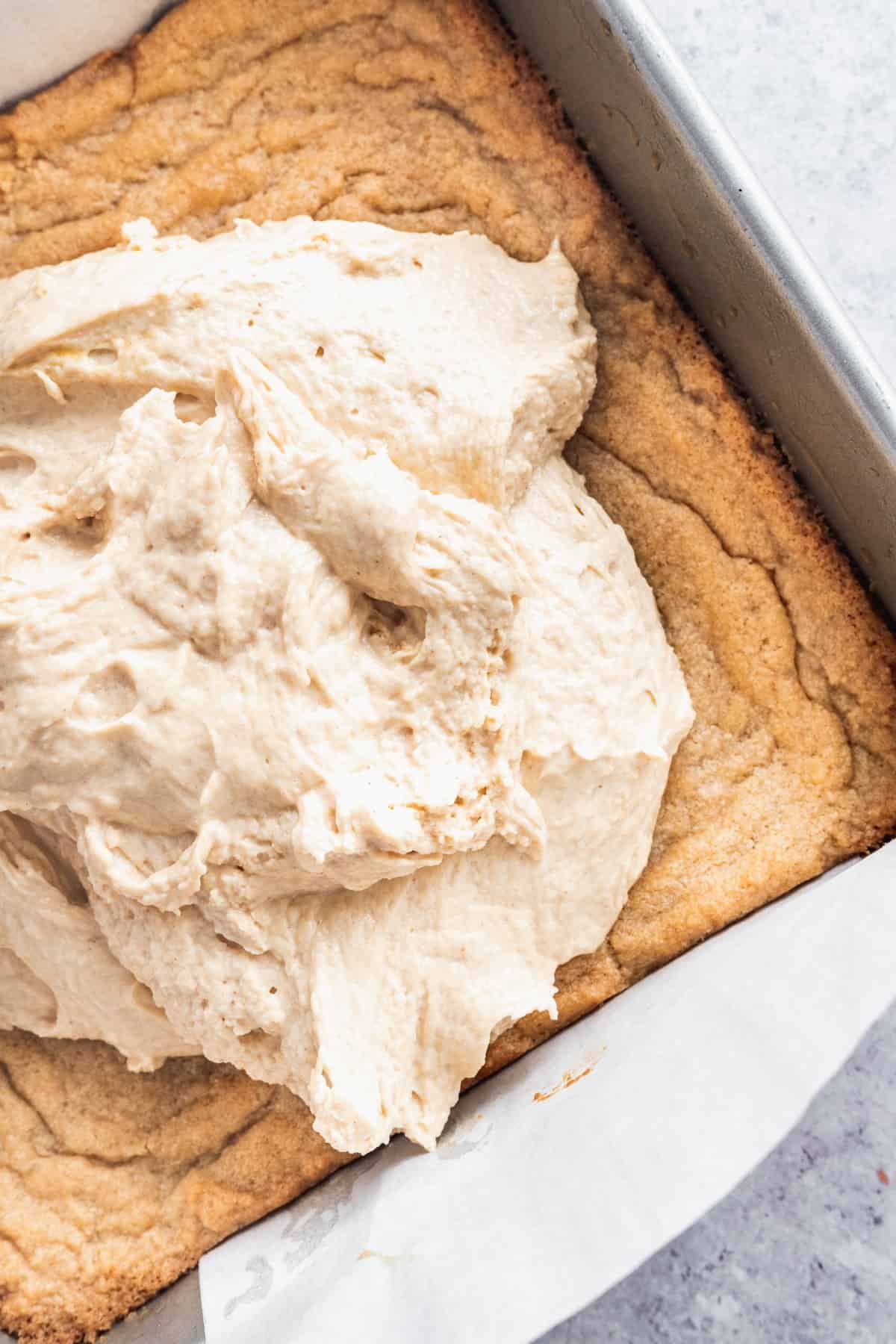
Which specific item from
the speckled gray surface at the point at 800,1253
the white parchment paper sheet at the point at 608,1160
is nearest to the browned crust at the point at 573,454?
the white parchment paper sheet at the point at 608,1160

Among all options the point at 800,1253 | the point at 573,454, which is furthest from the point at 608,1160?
the point at 573,454

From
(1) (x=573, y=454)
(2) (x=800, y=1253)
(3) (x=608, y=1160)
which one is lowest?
(2) (x=800, y=1253)

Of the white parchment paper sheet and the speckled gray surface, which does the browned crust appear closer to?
the white parchment paper sheet

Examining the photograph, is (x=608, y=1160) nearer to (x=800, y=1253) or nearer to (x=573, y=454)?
(x=800, y=1253)

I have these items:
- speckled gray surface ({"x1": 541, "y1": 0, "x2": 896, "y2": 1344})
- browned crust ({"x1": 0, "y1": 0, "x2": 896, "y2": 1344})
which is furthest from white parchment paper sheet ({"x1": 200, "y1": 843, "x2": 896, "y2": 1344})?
speckled gray surface ({"x1": 541, "y1": 0, "x2": 896, "y2": 1344})

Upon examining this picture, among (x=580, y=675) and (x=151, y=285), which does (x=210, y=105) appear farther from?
(x=580, y=675)
